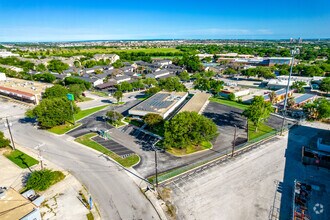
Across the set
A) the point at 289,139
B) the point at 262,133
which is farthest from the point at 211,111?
the point at 289,139

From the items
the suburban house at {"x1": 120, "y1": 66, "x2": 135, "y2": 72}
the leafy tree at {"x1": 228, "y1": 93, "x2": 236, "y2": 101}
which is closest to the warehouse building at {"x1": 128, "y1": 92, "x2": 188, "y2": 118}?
the leafy tree at {"x1": 228, "y1": 93, "x2": 236, "y2": 101}

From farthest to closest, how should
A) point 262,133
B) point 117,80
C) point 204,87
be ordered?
point 117,80
point 204,87
point 262,133

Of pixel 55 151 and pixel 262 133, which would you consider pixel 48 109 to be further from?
pixel 262 133

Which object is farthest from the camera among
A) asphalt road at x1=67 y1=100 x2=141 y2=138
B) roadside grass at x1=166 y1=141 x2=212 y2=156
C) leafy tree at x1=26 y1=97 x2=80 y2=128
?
asphalt road at x1=67 y1=100 x2=141 y2=138

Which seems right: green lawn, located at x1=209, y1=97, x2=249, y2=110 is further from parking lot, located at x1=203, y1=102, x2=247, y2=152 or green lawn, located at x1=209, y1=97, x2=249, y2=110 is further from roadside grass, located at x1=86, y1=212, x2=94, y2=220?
roadside grass, located at x1=86, y1=212, x2=94, y2=220

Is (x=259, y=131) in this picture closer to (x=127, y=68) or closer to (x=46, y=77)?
(x=46, y=77)

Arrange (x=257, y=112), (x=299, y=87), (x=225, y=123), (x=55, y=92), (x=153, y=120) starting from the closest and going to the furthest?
(x=257, y=112) → (x=153, y=120) → (x=225, y=123) → (x=55, y=92) → (x=299, y=87)

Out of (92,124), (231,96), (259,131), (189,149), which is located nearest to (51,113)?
(92,124)
